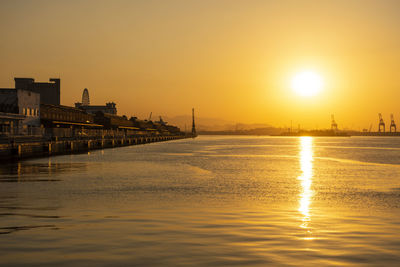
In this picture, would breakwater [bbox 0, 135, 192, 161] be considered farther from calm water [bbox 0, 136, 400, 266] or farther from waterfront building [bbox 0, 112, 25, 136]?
calm water [bbox 0, 136, 400, 266]

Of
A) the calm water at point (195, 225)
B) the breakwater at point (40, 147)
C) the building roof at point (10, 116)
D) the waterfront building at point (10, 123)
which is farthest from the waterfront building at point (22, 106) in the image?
the calm water at point (195, 225)

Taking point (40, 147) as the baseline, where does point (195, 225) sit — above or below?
below

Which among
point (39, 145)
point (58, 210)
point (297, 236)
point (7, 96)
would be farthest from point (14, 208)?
point (7, 96)

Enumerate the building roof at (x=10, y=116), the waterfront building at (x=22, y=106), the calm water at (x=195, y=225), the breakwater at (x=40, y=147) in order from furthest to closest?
the waterfront building at (x=22, y=106)
the building roof at (x=10, y=116)
the breakwater at (x=40, y=147)
the calm water at (x=195, y=225)

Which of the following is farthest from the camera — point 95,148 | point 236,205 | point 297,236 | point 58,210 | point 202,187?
point 95,148

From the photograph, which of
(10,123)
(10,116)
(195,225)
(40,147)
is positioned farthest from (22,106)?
(195,225)

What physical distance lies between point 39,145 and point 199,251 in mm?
58852

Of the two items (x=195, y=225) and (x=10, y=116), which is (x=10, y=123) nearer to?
(x=10, y=116)

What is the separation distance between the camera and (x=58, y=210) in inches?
777

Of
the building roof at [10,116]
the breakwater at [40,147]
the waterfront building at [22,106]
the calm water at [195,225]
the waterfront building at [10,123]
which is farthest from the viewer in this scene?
→ the waterfront building at [22,106]

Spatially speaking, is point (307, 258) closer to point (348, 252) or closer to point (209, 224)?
point (348, 252)

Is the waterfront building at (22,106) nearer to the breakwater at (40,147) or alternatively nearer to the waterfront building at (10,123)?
the waterfront building at (10,123)

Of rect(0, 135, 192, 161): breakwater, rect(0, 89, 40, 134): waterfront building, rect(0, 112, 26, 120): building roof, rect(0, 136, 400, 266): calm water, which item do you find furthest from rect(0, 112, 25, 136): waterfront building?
rect(0, 136, 400, 266): calm water

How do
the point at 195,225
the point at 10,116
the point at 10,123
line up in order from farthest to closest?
1. the point at 10,123
2. the point at 10,116
3. the point at 195,225
